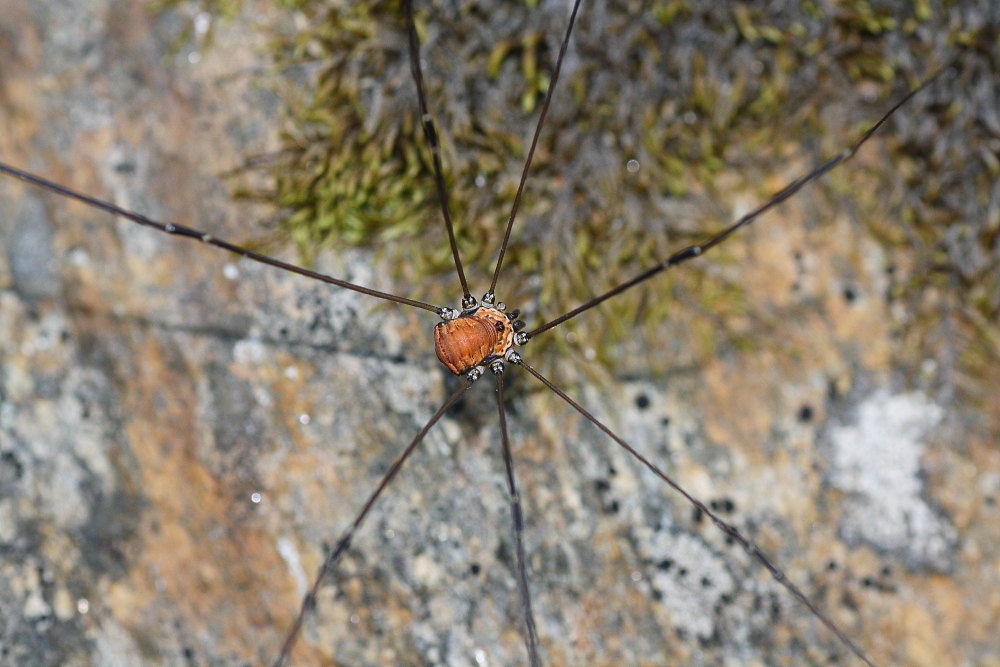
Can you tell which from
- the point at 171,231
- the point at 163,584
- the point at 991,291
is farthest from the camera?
the point at 991,291

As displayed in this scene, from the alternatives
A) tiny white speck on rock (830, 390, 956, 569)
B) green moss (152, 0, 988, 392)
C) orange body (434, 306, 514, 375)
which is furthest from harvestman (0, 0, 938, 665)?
tiny white speck on rock (830, 390, 956, 569)

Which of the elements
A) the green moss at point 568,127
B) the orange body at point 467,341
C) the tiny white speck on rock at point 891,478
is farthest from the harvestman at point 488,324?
the tiny white speck on rock at point 891,478

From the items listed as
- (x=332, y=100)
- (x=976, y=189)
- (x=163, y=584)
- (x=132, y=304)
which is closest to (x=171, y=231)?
(x=132, y=304)

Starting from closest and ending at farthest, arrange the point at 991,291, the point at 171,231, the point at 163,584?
the point at 171,231
the point at 163,584
the point at 991,291

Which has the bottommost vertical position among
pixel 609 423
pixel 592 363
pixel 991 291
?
pixel 609 423

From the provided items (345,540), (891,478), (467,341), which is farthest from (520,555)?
(891,478)

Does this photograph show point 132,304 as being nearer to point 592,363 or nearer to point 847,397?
point 592,363

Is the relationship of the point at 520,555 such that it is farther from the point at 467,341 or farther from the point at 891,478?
the point at 891,478

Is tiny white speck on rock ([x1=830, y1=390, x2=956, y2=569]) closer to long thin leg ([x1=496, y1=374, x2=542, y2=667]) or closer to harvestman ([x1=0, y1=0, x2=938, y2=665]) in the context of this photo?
harvestman ([x1=0, y1=0, x2=938, y2=665])
